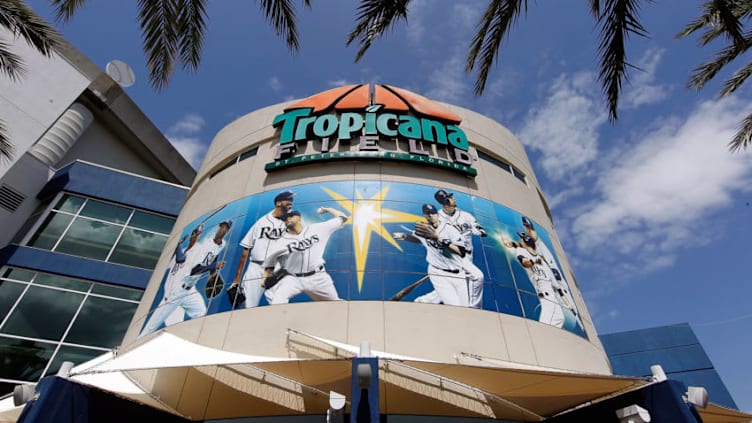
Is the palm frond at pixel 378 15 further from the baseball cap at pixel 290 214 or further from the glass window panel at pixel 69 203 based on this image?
the glass window panel at pixel 69 203

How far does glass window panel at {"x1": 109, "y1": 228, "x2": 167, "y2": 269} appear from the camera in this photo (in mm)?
17062

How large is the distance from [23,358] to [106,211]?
7083 millimetres

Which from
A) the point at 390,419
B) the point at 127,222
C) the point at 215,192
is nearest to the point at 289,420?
the point at 390,419

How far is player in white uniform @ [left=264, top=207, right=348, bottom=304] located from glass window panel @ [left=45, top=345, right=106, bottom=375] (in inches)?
332

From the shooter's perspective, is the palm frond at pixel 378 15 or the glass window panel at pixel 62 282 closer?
the palm frond at pixel 378 15

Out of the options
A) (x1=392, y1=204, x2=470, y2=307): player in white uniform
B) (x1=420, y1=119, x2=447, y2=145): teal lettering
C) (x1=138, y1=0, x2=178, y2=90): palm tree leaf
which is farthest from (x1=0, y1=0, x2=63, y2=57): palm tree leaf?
(x1=420, y1=119, x2=447, y2=145): teal lettering

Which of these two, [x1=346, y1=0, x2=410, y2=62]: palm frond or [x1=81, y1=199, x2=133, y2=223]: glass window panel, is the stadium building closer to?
[x1=81, y1=199, x2=133, y2=223]: glass window panel

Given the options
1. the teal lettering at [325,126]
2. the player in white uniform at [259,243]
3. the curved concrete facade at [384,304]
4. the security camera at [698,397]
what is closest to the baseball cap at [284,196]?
the player in white uniform at [259,243]

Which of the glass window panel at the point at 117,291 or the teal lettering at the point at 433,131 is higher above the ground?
the teal lettering at the point at 433,131

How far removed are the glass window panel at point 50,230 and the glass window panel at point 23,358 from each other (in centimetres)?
436

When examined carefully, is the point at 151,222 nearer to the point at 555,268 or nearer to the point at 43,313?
the point at 43,313

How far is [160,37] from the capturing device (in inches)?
294

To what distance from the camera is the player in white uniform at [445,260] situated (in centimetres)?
1013

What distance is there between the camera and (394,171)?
1301cm
